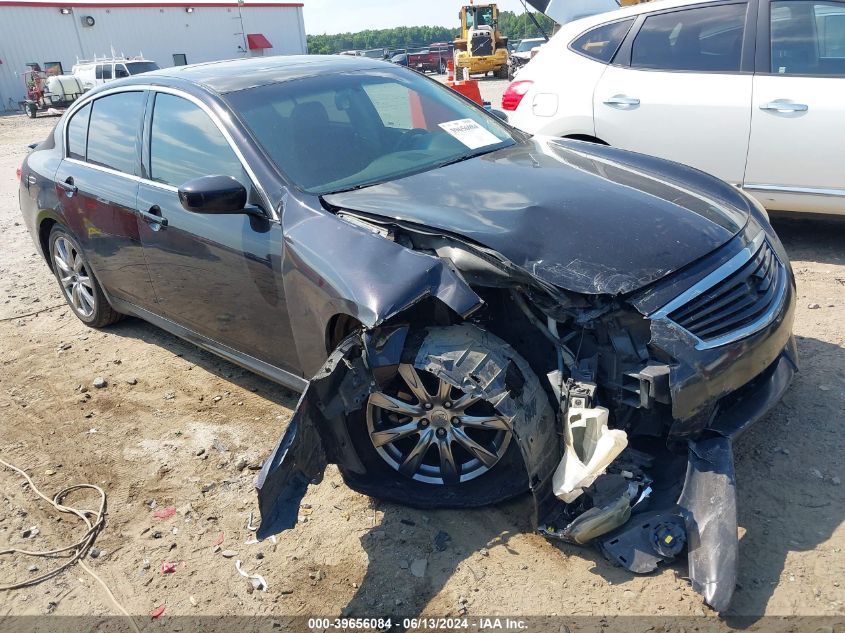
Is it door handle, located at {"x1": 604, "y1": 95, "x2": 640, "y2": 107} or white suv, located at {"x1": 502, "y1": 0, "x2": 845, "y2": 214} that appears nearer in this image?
white suv, located at {"x1": 502, "y1": 0, "x2": 845, "y2": 214}

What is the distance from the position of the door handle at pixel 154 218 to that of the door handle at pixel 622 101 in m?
3.49

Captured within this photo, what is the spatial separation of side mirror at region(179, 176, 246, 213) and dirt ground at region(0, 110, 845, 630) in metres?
1.24

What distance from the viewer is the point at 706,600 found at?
7.64 ft

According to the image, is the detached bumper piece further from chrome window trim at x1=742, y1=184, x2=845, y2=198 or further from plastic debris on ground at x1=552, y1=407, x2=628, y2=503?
chrome window trim at x1=742, y1=184, x2=845, y2=198

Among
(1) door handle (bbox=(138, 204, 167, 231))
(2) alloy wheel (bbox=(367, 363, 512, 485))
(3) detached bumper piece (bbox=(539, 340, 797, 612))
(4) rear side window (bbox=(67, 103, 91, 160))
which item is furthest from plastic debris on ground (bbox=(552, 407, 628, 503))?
(4) rear side window (bbox=(67, 103, 91, 160))

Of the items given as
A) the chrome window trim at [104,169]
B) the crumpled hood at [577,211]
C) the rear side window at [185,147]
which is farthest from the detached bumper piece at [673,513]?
the chrome window trim at [104,169]

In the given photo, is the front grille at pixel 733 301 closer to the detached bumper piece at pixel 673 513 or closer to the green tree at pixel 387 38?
the detached bumper piece at pixel 673 513

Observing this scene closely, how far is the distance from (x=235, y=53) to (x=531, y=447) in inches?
1806

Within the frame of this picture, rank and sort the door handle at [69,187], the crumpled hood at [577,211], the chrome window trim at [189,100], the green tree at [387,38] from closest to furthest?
the crumpled hood at [577,211] < the chrome window trim at [189,100] < the door handle at [69,187] < the green tree at [387,38]

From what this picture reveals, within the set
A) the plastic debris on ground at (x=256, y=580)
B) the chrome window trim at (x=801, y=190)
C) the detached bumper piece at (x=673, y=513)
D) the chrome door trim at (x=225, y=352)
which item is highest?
the chrome window trim at (x=801, y=190)

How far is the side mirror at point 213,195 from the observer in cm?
312

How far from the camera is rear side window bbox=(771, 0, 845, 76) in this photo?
4809 millimetres

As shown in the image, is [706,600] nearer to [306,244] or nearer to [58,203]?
[306,244]

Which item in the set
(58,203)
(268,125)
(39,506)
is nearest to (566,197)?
(268,125)
